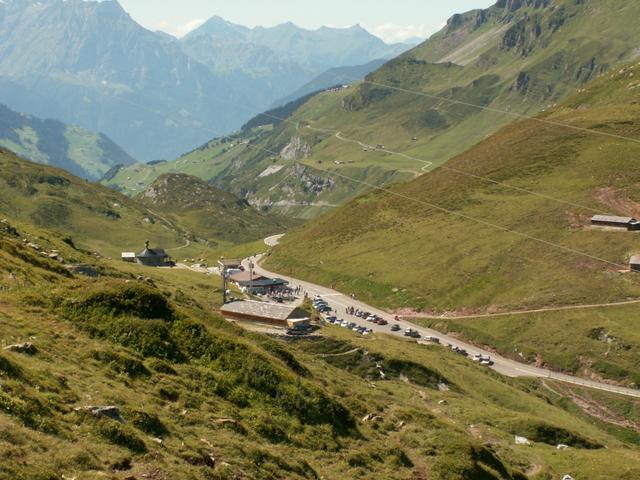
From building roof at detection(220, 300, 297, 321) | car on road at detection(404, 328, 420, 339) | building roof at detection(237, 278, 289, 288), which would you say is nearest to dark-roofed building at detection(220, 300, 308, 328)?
building roof at detection(220, 300, 297, 321)

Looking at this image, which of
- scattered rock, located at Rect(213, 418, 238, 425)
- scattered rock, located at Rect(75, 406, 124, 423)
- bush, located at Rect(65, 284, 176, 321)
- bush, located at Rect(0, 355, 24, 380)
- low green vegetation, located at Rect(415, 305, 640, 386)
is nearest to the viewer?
scattered rock, located at Rect(75, 406, 124, 423)

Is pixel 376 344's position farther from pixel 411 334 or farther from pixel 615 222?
pixel 615 222

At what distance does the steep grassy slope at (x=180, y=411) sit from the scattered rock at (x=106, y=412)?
0.12m

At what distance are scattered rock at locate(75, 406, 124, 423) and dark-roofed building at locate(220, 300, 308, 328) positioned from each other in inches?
2220

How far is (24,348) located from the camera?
29.6 metres

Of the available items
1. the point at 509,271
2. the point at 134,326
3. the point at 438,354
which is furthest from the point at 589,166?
the point at 134,326

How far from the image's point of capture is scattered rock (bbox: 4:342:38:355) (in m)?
29.2

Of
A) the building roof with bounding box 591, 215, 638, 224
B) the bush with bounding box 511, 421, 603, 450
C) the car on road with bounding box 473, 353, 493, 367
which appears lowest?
the car on road with bounding box 473, 353, 493, 367

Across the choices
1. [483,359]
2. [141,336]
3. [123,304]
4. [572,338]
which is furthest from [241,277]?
[141,336]

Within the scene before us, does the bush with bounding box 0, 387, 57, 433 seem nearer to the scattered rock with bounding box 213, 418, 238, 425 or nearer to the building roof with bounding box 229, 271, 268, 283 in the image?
the scattered rock with bounding box 213, 418, 238, 425

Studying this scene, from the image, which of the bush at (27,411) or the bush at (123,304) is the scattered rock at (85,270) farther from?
the bush at (27,411)

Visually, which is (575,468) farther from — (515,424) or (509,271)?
(509,271)

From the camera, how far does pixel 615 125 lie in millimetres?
185875

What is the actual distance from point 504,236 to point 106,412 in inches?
5208
